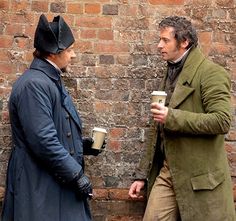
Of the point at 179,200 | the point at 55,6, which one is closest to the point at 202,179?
the point at 179,200

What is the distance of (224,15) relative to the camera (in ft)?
15.6

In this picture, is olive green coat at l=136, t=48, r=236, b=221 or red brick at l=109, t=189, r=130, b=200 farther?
red brick at l=109, t=189, r=130, b=200

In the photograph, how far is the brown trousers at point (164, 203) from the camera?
421 centimetres

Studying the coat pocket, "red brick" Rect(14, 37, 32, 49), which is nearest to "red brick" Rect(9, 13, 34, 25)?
"red brick" Rect(14, 37, 32, 49)

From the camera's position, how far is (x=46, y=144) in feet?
12.2

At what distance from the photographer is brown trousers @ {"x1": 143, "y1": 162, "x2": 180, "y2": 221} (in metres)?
4.21

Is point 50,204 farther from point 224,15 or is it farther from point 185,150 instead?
point 224,15

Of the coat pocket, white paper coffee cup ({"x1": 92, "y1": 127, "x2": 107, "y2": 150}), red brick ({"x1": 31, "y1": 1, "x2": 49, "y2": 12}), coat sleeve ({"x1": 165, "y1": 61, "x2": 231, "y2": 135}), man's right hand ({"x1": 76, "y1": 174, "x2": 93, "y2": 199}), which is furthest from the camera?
red brick ({"x1": 31, "y1": 1, "x2": 49, "y2": 12})

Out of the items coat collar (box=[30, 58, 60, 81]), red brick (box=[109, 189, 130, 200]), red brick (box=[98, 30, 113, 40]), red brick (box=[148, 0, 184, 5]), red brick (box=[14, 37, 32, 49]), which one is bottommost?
red brick (box=[109, 189, 130, 200])

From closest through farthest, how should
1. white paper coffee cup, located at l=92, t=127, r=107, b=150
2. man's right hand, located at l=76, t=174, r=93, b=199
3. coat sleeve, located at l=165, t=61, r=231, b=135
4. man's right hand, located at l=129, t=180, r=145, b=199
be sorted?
man's right hand, located at l=76, t=174, r=93, b=199 → coat sleeve, located at l=165, t=61, r=231, b=135 → white paper coffee cup, located at l=92, t=127, r=107, b=150 → man's right hand, located at l=129, t=180, r=145, b=199

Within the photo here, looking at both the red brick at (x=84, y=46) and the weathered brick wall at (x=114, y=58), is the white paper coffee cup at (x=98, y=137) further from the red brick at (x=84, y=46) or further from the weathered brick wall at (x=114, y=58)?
the red brick at (x=84, y=46)

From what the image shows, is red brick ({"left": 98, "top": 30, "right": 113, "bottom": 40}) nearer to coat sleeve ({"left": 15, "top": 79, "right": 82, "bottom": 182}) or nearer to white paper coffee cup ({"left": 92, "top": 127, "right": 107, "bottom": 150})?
white paper coffee cup ({"left": 92, "top": 127, "right": 107, "bottom": 150})

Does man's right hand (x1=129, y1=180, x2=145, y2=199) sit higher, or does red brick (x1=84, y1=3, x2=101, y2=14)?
red brick (x1=84, y1=3, x2=101, y2=14)

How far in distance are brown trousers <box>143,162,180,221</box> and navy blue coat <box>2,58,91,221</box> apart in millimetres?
498
